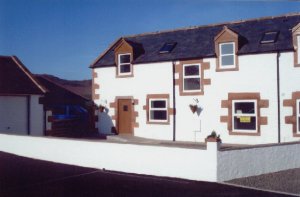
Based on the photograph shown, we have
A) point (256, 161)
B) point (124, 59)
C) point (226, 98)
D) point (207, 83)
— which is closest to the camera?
point (256, 161)

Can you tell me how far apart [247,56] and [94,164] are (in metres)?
9.18

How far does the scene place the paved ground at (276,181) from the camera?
965cm

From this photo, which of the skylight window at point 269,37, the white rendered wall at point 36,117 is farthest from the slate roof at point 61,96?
the skylight window at point 269,37

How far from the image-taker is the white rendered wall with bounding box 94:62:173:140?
20005 millimetres

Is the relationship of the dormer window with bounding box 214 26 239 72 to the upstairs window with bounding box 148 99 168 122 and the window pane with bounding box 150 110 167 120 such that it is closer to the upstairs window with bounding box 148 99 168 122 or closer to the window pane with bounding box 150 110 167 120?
the upstairs window with bounding box 148 99 168 122

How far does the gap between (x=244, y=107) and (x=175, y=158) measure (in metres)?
8.11

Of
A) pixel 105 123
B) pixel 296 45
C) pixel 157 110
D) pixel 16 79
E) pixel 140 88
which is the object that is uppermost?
pixel 296 45

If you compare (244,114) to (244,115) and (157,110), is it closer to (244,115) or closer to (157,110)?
(244,115)

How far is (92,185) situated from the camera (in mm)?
9656

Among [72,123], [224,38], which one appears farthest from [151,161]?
[72,123]

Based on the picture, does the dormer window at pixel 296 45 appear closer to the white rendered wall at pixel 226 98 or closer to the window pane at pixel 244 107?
the white rendered wall at pixel 226 98

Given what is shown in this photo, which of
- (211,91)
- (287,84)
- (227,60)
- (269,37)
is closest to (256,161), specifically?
(287,84)

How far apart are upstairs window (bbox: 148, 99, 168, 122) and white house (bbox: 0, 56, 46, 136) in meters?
5.94

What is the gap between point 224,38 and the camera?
18406 mm
